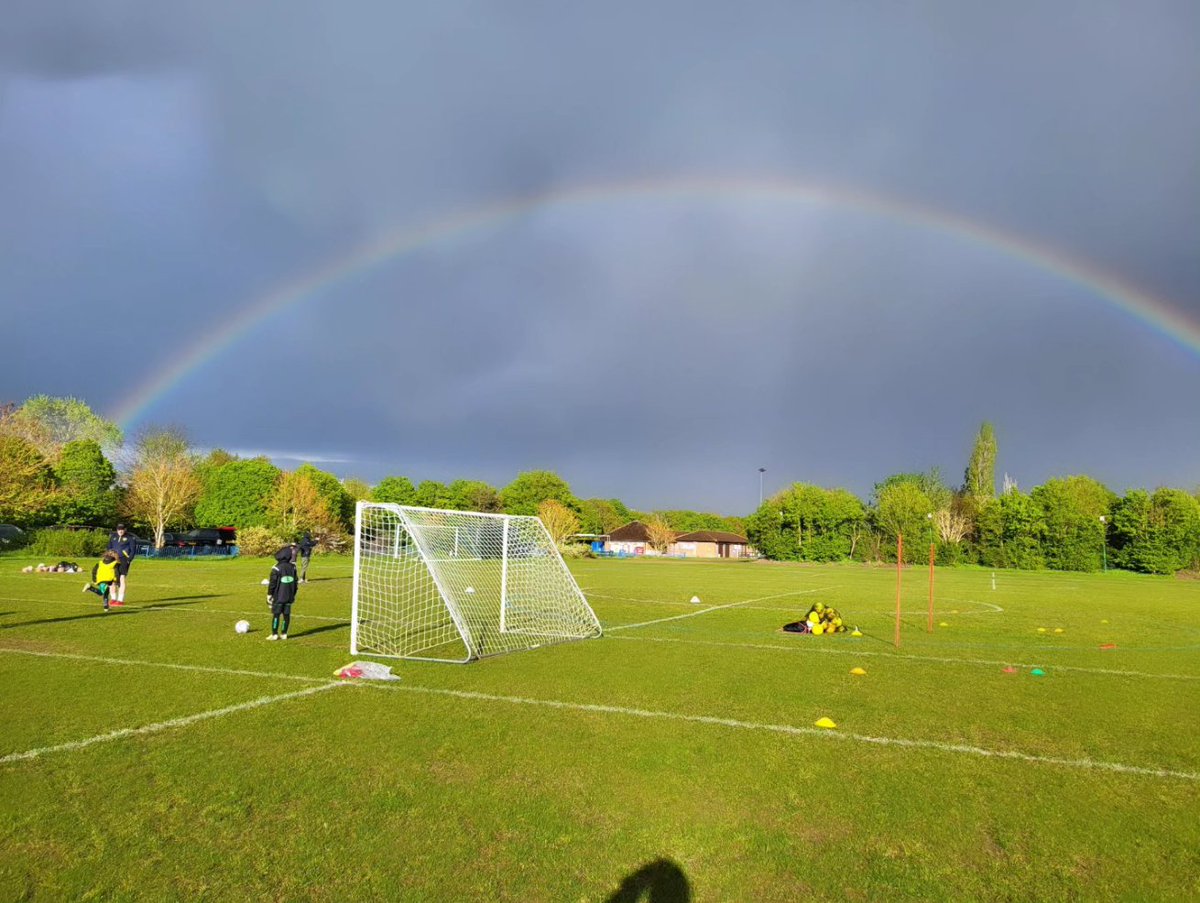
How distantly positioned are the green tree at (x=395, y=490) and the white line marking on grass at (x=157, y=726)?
284ft

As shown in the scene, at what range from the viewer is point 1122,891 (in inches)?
175

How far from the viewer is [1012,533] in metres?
67.3

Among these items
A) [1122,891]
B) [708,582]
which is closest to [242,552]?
[708,582]

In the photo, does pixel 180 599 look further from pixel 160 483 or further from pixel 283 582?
pixel 160 483

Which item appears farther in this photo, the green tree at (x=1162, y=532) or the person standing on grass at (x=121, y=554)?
the green tree at (x=1162, y=532)

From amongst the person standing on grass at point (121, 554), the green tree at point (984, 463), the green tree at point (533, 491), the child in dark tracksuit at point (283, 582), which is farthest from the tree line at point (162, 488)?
the green tree at point (984, 463)

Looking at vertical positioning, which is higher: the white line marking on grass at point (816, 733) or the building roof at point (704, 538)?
the white line marking on grass at point (816, 733)

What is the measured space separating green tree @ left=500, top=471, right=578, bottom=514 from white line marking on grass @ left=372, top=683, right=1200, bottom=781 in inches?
3359

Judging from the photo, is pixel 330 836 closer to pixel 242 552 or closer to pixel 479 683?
pixel 479 683

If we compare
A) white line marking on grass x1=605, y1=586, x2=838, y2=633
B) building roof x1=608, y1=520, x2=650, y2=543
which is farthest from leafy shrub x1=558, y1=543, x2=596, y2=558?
building roof x1=608, y1=520, x2=650, y2=543

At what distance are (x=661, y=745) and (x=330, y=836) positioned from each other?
10.9 ft

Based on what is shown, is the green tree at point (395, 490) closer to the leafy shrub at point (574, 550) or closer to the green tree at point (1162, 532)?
the leafy shrub at point (574, 550)

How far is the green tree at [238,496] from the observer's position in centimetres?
7181

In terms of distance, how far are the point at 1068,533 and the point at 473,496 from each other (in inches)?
2681
